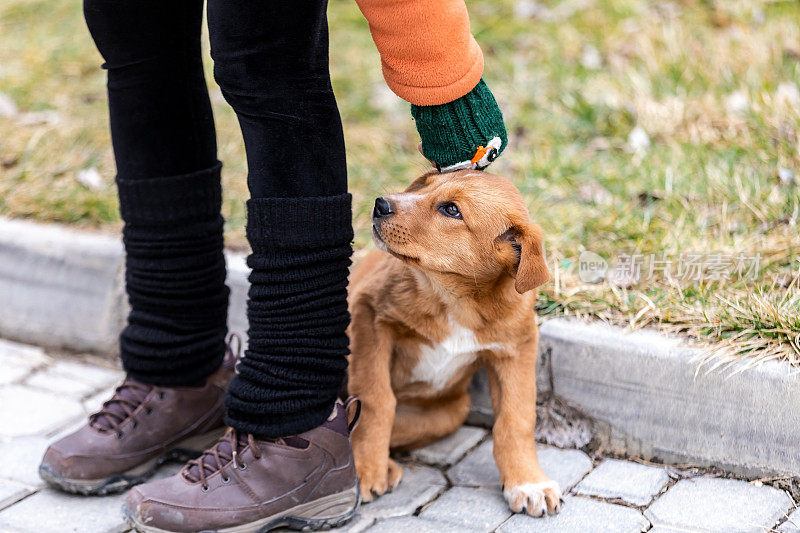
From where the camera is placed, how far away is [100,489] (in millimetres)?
2359

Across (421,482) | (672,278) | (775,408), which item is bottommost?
(421,482)

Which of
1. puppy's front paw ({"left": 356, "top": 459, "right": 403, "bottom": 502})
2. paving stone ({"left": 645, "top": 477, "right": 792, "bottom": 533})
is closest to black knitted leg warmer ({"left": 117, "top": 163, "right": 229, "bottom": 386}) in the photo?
puppy's front paw ({"left": 356, "top": 459, "right": 403, "bottom": 502})

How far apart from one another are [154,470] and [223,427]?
0.25 meters

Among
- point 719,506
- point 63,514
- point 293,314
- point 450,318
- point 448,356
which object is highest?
point 293,314

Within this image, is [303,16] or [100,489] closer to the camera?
[303,16]

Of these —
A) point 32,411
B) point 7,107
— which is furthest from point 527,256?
point 7,107

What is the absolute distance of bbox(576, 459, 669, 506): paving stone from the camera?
236 centimetres

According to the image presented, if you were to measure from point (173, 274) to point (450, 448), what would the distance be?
98cm

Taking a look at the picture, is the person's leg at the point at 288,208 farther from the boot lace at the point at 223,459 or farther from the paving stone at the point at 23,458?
the paving stone at the point at 23,458

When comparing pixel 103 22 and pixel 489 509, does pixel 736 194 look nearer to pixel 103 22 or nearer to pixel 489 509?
pixel 489 509

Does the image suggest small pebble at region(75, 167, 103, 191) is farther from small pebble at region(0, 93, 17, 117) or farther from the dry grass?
small pebble at region(0, 93, 17, 117)

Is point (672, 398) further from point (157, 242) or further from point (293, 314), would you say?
point (157, 242)

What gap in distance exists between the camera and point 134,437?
7.91ft

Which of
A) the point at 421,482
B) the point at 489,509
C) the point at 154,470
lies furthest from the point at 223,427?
the point at 489,509
